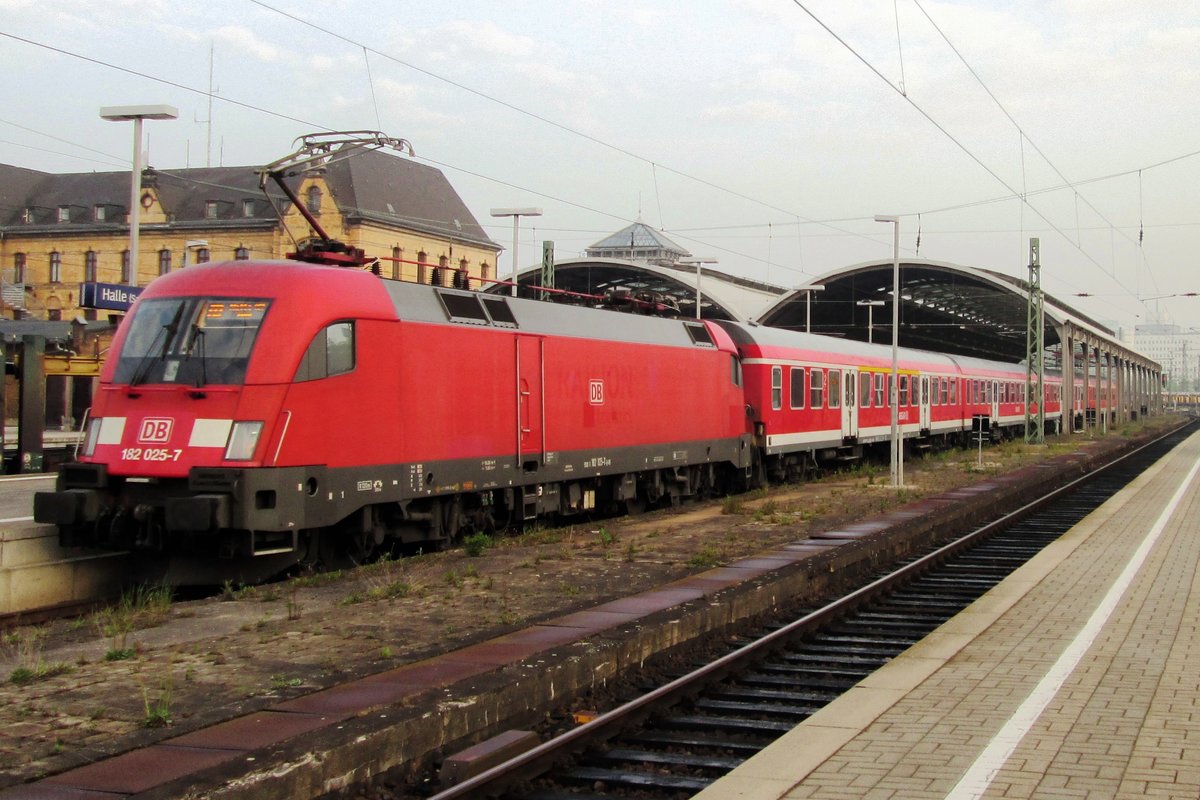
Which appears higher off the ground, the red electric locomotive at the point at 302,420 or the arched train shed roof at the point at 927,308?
the arched train shed roof at the point at 927,308

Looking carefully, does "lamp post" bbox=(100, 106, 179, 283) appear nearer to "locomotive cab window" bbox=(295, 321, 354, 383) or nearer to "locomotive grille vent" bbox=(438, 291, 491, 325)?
"locomotive grille vent" bbox=(438, 291, 491, 325)

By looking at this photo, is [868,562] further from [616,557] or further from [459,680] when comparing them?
[459,680]

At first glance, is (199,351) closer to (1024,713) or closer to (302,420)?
(302,420)

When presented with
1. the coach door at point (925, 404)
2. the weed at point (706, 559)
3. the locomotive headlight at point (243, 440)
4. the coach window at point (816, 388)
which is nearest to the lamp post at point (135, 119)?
the locomotive headlight at point (243, 440)

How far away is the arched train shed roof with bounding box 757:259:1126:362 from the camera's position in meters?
58.7

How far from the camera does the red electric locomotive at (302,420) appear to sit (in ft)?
39.2

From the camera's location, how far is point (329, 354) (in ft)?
41.7

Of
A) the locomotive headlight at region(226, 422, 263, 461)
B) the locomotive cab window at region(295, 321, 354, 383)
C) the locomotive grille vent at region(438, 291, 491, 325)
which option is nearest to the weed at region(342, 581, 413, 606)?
the locomotive headlight at region(226, 422, 263, 461)

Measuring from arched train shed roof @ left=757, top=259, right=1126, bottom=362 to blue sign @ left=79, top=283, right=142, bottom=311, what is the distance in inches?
1441

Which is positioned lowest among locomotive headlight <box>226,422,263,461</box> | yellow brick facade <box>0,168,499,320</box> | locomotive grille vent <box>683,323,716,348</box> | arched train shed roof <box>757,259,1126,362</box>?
locomotive headlight <box>226,422,263,461</box>

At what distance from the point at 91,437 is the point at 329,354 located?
2598 mm

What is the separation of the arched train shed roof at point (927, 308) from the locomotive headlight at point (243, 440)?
41.6 meters

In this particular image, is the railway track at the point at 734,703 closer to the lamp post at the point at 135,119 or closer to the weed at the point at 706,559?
the weed at the point at 706,559

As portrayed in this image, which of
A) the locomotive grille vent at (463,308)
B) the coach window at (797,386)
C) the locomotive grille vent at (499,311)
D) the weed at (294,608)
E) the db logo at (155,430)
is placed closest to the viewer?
the weed at (294,608)
